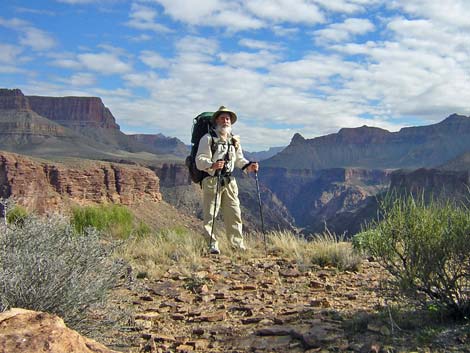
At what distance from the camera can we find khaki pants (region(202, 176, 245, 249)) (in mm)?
7664

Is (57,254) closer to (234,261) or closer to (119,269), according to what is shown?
(119,269)

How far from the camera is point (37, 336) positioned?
251cm

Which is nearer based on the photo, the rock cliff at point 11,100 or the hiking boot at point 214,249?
the hiking boot at point 214,249

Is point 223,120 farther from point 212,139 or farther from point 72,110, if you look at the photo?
point 72,110

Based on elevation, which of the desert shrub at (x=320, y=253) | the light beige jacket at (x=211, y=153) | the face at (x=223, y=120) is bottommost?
the desert shrub at (x=320, y=253)

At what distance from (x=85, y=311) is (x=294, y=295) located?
2226 millimetres

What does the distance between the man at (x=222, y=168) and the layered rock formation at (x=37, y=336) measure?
4.57 metres

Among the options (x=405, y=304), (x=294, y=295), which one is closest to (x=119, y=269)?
(x=294, y=295)

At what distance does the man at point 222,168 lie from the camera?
288 inches

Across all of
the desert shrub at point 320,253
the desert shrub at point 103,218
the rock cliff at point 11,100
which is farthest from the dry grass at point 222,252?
the rock cliff at point 11,100

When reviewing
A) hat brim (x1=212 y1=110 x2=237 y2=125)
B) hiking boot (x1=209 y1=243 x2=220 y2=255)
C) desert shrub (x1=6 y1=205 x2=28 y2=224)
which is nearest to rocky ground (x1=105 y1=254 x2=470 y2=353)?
hiking boot (x1=209 y1=243 x2=220 y2=255)

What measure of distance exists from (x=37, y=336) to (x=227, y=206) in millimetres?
5450

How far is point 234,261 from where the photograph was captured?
6789 millimetres

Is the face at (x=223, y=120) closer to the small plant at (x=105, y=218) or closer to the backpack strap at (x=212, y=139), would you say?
the backpack strap at (x=212, y=139)
